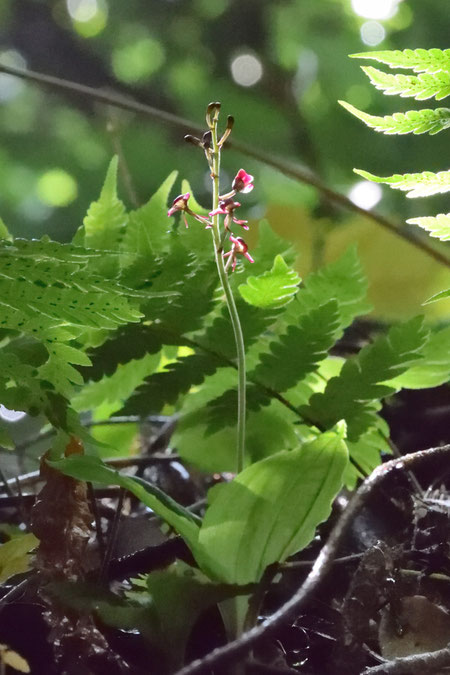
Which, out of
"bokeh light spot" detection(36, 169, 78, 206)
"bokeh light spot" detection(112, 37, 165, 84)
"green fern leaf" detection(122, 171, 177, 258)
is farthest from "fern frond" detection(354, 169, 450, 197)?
"bokeh light spot" detection(112, 37, 165, 84)

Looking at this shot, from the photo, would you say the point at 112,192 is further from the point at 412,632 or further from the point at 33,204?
the point at 33,204

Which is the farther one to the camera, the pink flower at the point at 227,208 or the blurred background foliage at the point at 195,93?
the blurred background foliage at the point at 195,93

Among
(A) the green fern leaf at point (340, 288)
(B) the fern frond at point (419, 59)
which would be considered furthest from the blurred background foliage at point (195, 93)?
(B) the fern frond at point (419, 59)

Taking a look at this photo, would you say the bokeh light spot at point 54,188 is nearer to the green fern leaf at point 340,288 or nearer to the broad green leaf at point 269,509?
the green fern leaf at point 340,288

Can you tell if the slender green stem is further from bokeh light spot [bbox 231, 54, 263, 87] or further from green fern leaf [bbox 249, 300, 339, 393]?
bokeh light spot [bbox 231, 54, 263, 87]

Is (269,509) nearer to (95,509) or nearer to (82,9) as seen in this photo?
(95,509)

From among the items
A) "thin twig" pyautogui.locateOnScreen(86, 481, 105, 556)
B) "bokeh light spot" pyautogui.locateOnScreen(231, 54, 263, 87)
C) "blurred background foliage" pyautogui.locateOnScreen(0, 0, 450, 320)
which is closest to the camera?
"thin twig" pyautogui.locateOnScreen(86, 481, 105, 556)
